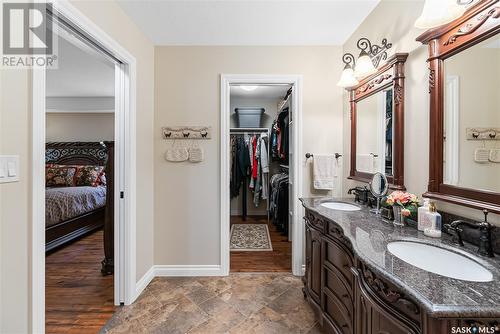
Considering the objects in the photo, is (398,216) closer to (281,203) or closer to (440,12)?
(440,12)

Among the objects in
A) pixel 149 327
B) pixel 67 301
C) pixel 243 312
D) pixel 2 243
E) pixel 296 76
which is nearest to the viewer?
pixel 2 243

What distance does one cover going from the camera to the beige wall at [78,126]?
5.04 metres

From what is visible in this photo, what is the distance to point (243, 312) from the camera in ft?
6.32

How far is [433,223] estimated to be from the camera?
1.19 meters

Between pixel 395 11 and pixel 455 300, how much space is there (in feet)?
6.04

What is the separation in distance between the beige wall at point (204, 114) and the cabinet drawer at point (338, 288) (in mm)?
1034

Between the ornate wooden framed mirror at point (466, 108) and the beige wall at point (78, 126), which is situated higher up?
the beige wall at point (78, 126)

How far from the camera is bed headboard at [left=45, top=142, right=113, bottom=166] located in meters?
4.78

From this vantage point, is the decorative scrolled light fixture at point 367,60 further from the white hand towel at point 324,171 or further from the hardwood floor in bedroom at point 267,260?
the hardwood floor in bedroom at point 267,260

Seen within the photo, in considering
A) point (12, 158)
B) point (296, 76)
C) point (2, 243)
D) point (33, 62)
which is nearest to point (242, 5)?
point (296, 76)

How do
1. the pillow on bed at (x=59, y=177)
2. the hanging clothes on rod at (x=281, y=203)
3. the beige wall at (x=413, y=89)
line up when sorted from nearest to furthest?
the beige wall at (x=413, y=89) < the hanging clothes on rod at (x=281, y=203) < the pillow on bed at (x=59, y=177)

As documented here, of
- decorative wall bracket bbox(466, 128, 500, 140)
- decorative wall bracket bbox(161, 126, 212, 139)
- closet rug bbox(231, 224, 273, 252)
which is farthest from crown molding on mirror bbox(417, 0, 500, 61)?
closet rug bbox(231, 224, 273, 252)

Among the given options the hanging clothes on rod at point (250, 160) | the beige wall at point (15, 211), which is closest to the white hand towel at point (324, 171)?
the hanging clothes on rod at point (250, 160)

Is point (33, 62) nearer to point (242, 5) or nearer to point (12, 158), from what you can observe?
point (12, 158)
